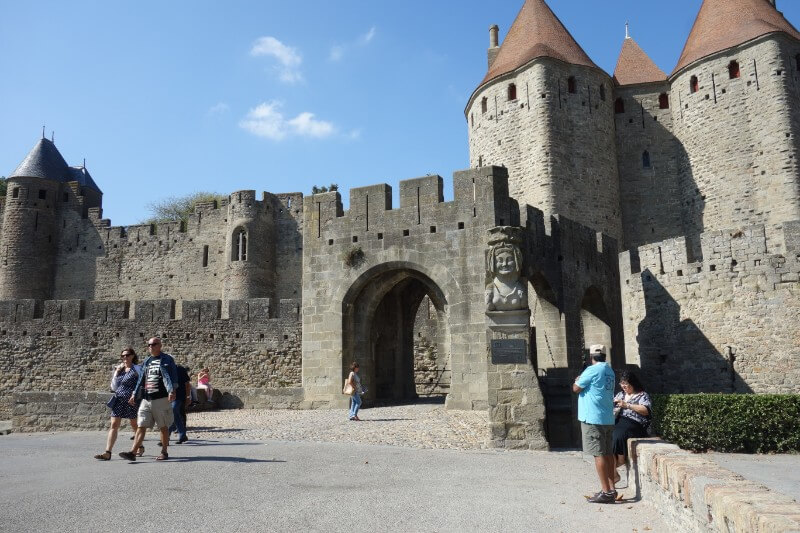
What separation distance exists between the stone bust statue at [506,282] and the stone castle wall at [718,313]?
9.55 metres

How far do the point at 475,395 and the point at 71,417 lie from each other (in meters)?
7.61

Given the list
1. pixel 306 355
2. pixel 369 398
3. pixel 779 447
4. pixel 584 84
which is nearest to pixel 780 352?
pixel 779 447

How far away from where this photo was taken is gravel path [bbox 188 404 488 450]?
9.66 meters

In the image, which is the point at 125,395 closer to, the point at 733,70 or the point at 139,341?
the point at 139,341

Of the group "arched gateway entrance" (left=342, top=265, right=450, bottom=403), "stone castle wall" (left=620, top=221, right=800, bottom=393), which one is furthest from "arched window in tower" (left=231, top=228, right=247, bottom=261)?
"stone castle wall" (left=620, top=221, right=800, bottom=393)

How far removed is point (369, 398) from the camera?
15.4m

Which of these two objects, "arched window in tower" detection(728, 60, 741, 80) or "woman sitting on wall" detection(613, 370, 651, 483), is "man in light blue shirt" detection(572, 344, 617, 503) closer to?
"woman sitting on wall" detection(613, 370, 651, 483)

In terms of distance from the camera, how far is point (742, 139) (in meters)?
25.9

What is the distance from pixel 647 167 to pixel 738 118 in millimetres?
4251

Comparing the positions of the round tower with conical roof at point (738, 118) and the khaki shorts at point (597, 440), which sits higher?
the round tower with conical roof at point (738, 118)

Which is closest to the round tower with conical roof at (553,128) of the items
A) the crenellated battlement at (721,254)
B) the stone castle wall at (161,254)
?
the crenellated battlement at (721,254)

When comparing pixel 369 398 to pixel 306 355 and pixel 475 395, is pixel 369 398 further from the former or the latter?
pixel 475 395

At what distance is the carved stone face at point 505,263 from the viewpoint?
8789 mm

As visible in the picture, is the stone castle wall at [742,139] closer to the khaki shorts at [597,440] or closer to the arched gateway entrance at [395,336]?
the arched gateway entrance at [395,336]
